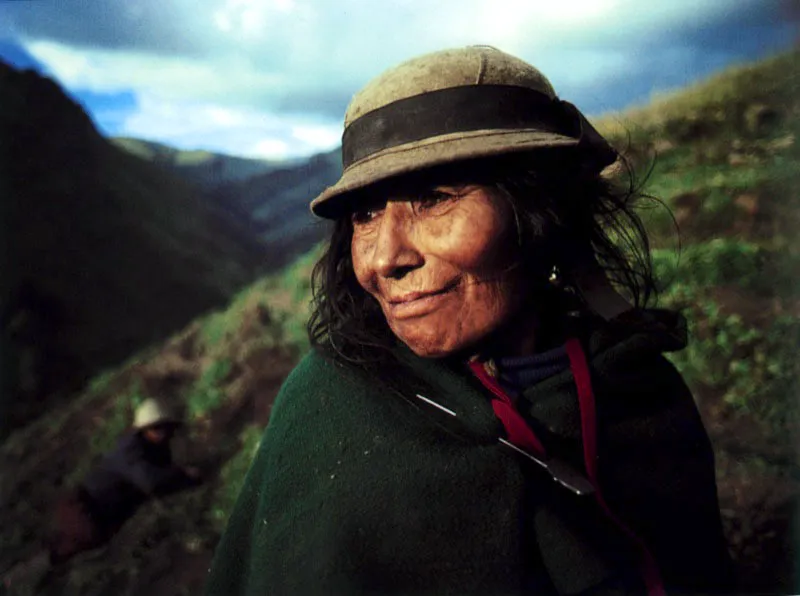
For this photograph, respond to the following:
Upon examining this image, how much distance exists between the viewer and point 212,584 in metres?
1.47

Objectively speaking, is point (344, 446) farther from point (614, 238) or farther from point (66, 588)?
point (66, 588)

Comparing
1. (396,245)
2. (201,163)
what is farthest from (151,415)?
(396,245)

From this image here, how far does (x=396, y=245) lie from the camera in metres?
1.15

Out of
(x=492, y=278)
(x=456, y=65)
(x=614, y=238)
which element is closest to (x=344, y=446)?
(x=492, y=278)

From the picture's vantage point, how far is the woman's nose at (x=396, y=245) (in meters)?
1.15

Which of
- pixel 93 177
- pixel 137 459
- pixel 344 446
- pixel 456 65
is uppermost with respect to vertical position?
pixel 93 177

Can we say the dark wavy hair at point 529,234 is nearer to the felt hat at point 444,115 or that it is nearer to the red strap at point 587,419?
the felt hat at point 444,115

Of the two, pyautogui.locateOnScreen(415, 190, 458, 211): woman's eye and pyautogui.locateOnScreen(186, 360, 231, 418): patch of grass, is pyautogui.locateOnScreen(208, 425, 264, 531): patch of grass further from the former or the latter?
pyautogui.locateOnScreen(415, 190, 458, 211): woman's eye

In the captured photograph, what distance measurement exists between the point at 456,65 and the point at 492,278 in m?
0.45

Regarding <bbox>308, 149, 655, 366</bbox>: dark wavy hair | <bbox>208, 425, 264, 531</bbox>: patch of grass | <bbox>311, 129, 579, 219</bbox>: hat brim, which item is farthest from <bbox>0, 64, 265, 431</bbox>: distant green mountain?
Answer: <bbox>311, 129, 579, 219</bbox>: hat brim

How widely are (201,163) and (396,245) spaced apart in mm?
2667

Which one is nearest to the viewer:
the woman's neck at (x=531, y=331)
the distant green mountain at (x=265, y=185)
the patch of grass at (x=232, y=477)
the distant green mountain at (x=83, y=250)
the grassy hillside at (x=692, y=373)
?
the woman's neck at (x=531, y=331)

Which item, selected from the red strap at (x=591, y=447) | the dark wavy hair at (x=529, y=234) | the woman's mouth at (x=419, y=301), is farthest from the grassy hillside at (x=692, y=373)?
the woman's mouth at (x=419, y=301)

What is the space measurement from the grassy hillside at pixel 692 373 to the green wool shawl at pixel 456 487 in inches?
46.3
